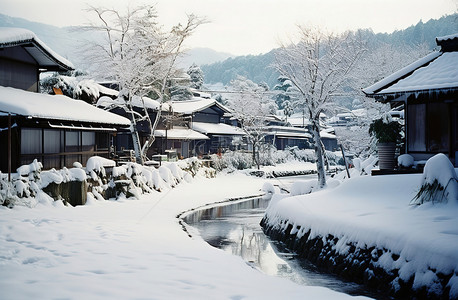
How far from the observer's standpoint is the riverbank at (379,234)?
6.86m

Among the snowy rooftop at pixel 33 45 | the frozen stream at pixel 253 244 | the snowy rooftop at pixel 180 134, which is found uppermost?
the snowy rooftop at pixel 33 45

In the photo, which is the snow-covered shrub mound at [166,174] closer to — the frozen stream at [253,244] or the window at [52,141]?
the frozen stream at [253,244]

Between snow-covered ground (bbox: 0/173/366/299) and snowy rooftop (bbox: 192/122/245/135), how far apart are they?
30.5m

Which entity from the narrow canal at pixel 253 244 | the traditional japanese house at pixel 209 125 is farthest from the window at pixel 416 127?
the traditional japanese house at pixel 209 125

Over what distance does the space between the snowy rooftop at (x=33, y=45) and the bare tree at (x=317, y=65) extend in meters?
13.3

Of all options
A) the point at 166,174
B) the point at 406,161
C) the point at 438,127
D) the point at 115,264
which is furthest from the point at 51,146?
the point at 438,127

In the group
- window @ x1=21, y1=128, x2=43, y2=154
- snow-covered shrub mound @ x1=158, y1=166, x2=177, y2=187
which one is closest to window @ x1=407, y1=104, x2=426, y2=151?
snow-covered shrub mound @ x1=158, y1=166, x2=177, y2=187

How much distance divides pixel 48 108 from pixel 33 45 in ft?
13.8

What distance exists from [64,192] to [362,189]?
11.2m

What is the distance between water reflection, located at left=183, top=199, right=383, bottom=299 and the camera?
357 inches

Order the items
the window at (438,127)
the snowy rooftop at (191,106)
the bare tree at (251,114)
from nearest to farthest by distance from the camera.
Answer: the window at (438,127) → the snowy rooftop at (191,106) → the bare tree at (251,114)

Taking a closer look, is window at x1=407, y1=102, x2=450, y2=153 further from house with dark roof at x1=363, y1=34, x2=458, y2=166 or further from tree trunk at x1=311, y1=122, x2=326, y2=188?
tree trunk at x1=311, y1=122, x2=326, y2=188

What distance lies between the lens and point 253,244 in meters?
12.6

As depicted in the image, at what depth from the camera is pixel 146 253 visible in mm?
8625
